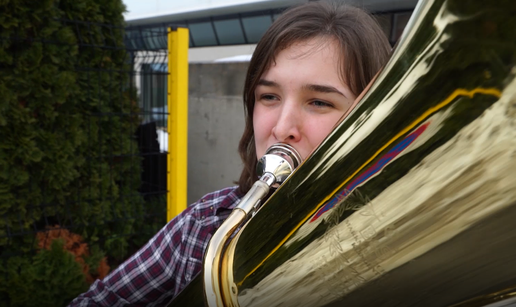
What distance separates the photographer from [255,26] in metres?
9.85

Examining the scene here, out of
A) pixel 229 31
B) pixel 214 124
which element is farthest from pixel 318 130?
pixel 229 31

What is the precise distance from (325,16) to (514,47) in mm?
737

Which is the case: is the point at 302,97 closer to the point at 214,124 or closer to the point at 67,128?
the point at 67,128

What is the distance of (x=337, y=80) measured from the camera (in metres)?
1.00

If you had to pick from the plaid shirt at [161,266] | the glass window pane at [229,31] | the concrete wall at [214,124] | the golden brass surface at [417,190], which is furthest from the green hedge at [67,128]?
the glass window pane at [229,31]

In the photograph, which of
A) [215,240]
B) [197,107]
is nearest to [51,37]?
[197,107]

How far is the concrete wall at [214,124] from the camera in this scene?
462cm

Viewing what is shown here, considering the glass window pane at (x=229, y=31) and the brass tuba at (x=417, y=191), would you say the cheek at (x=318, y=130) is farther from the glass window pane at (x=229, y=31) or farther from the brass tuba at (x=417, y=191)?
the glass window pane at (x=229, y=31)

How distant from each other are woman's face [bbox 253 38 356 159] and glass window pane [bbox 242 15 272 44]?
8343mm

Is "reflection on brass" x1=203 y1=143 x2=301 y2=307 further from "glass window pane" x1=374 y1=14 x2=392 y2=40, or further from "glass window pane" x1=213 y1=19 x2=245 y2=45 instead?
"glass window pane" x1=213 y1=19 x2=245 y2=45

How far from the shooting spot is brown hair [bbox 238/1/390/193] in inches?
41.2

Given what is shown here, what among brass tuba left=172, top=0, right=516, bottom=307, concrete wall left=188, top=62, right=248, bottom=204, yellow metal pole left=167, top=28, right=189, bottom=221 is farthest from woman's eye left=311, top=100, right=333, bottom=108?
concrete wall left=188, top=62, right=248, bottom=204

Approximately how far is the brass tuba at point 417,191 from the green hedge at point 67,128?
8.25 feet

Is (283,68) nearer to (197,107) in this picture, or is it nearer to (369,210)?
(369,210)
